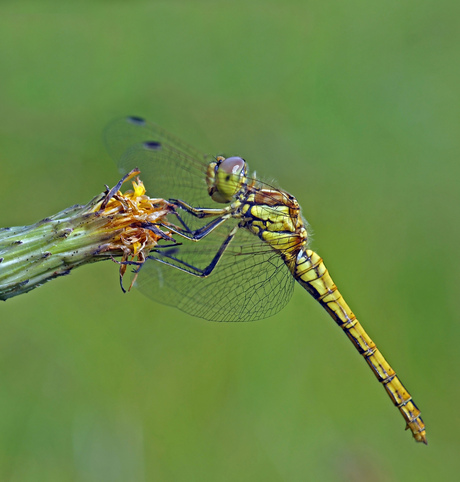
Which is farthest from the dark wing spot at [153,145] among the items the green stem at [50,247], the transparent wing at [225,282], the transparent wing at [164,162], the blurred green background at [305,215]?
the blurred green background at [305,215]

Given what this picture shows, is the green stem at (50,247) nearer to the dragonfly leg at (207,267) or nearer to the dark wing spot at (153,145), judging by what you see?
the dragonfly leg at (207,267)

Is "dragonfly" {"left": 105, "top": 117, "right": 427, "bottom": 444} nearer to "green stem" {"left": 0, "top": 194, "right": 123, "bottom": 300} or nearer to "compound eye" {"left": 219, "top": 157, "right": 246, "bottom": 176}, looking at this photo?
"compound eye" {"left": 219, "top": 157, "right": 246, "bottom": 176}

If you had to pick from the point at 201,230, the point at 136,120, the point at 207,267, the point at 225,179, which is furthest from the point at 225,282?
the point at 136,120

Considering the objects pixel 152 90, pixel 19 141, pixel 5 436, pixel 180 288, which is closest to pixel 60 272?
pixel 180 288

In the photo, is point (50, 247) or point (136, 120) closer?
point (50, 247)

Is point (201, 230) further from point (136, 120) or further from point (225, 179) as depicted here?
point (136, 120)

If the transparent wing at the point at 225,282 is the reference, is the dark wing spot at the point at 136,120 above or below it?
above
